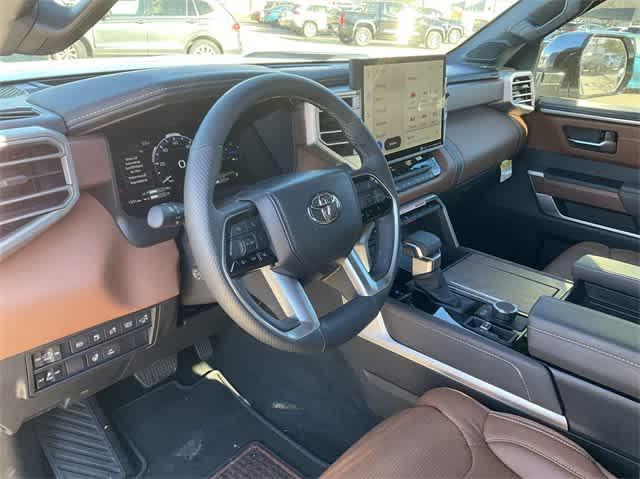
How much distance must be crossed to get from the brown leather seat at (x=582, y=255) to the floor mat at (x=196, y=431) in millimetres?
1191

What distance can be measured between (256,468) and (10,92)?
50.6 inches

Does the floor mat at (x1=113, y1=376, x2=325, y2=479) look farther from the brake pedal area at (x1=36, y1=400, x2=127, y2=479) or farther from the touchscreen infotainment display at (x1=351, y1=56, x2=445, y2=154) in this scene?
the touchscreen infotainment display at (x1=351, y1=56, x2=445, y2=154)

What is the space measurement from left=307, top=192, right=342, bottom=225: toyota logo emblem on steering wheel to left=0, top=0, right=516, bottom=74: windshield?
1.83 ft

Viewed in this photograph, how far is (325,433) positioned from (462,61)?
194cm

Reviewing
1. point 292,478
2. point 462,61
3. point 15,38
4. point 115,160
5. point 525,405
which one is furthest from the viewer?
point 462,61

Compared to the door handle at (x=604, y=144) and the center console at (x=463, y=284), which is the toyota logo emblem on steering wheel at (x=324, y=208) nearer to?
the center console at (x=463, y=284)

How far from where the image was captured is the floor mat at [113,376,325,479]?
1798 mm

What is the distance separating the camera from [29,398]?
1309mm

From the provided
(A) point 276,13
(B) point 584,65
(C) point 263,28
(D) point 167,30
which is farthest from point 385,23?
(B) point 584,65

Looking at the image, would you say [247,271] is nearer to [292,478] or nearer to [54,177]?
[54,177]

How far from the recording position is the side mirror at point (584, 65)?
8.85 feet

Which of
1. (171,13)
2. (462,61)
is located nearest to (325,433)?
(462,61)

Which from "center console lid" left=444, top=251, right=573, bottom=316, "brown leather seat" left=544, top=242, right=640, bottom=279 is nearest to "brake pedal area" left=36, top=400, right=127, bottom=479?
"center console lid" left=444, top=251, right=573, bottom=316

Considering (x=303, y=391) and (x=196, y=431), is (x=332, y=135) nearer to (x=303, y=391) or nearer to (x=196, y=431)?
(x=303, y=391)
